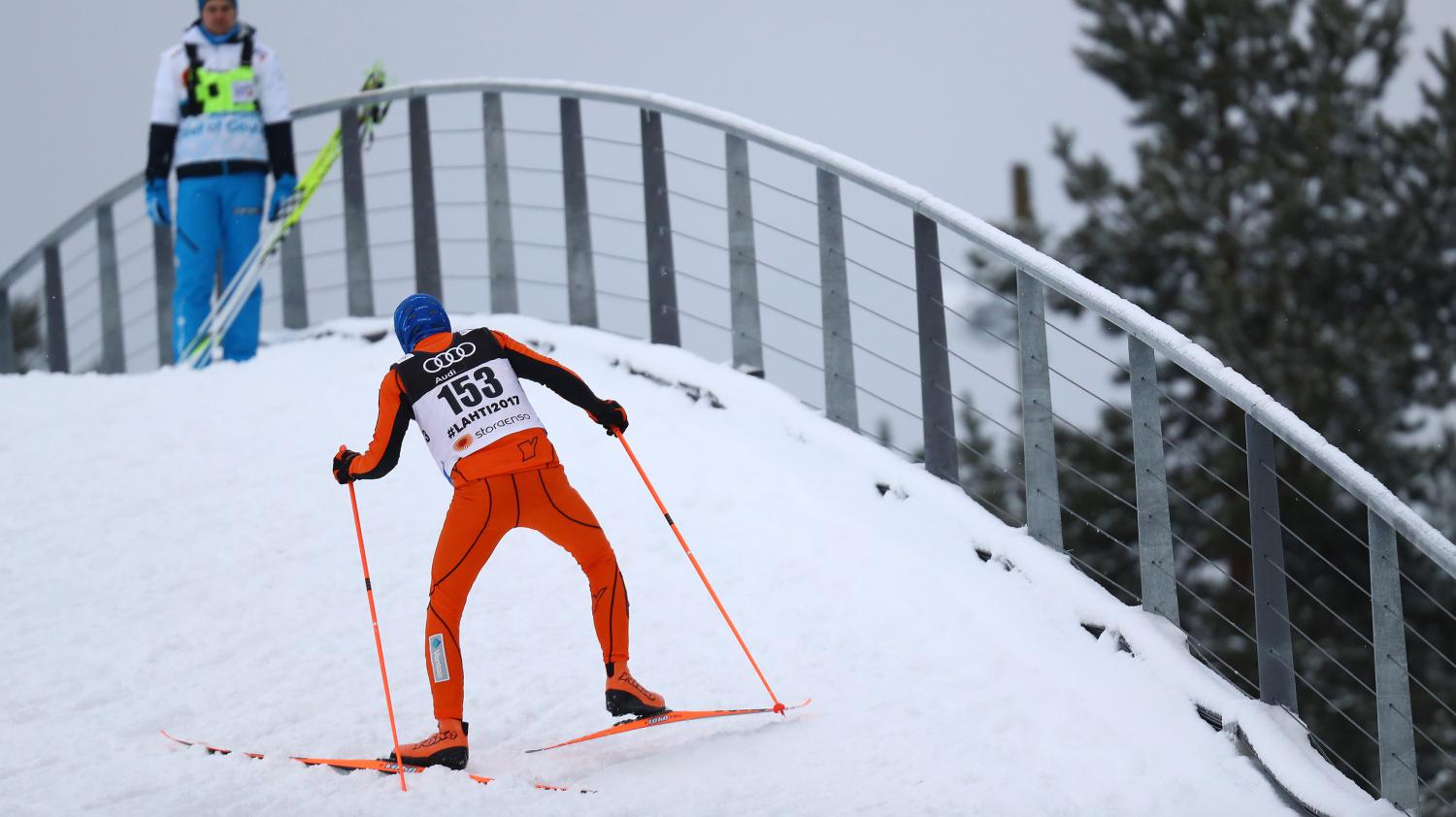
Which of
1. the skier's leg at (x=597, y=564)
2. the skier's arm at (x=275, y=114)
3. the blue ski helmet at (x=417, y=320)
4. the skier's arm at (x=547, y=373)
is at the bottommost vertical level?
the skier's leg at (x=597, y=564)

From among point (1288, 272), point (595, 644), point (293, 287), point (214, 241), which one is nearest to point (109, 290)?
point (293, 287)

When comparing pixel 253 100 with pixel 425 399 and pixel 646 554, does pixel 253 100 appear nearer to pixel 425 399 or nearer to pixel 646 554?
pixel 646 554

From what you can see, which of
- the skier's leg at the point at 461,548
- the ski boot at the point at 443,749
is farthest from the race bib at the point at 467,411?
the ski boot at the point at 443,749

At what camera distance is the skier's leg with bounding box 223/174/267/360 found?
32.8ft

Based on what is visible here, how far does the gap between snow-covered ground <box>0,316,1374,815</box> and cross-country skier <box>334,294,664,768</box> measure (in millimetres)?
308

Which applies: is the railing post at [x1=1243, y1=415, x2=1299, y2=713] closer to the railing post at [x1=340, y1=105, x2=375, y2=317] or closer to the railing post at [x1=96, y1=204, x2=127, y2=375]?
the railing post at [x1=340, y1=105, x2=375, y2=317]

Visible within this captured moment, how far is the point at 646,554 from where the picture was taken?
22.4ft

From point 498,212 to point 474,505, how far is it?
4489 mm

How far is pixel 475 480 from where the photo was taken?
17.7 feet

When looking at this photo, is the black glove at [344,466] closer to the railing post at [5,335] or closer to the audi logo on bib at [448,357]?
the audi logo on bib at [448,357]

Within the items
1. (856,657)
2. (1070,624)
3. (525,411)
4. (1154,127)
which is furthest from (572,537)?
(1154,127)

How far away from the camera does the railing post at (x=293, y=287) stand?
36.2ft

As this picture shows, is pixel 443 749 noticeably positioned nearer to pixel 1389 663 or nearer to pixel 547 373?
pixel 547 373

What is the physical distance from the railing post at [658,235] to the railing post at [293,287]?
3.22 m
